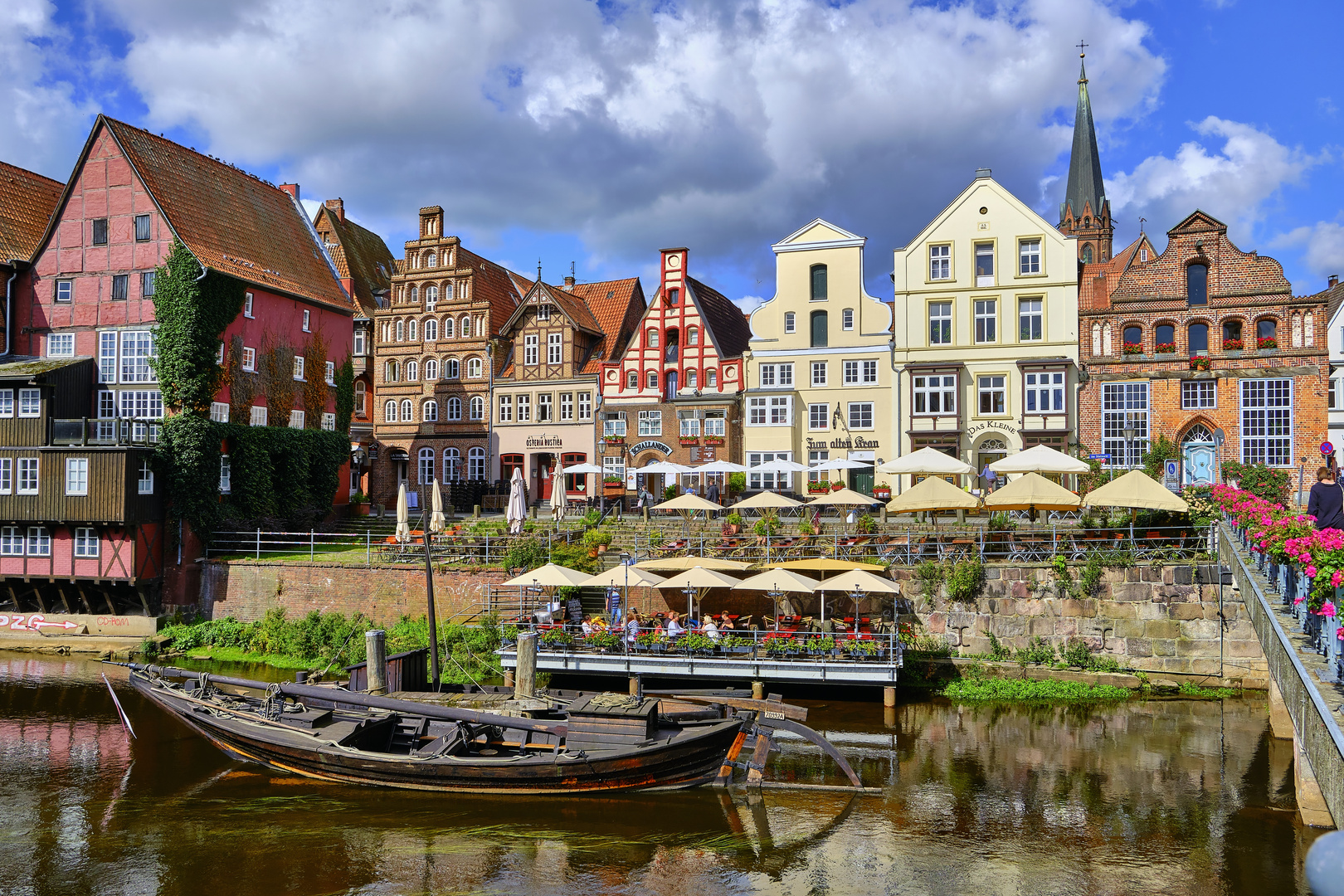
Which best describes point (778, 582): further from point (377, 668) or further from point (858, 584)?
point (377, 668)

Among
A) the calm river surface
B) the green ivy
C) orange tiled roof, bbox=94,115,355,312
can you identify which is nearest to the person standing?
the calm river surface

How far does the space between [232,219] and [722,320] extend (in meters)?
21.6

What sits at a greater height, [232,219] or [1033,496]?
→ [232,219]

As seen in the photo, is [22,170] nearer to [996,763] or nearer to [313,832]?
[313,832]

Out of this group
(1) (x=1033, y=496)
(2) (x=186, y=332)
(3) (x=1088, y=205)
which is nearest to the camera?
(1) (x=1033, y=496)

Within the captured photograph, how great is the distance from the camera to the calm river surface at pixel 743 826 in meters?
13.2

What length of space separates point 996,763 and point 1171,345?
23842mm

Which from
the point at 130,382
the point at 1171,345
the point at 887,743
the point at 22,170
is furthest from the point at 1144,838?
the point at 22,170

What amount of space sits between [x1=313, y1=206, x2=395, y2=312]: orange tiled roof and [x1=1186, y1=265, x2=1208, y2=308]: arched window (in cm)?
3821

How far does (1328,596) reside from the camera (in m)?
10.3

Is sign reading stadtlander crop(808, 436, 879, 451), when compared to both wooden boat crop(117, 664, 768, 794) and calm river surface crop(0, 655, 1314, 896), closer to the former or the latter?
calm river surface crop(0, 655, 1314, 896)

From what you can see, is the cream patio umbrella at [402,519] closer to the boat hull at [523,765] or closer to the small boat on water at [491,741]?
the small boat on water at [491,741]

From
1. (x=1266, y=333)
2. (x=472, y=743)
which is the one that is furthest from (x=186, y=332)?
(x=1266, y=333)

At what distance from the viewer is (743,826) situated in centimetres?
1521
